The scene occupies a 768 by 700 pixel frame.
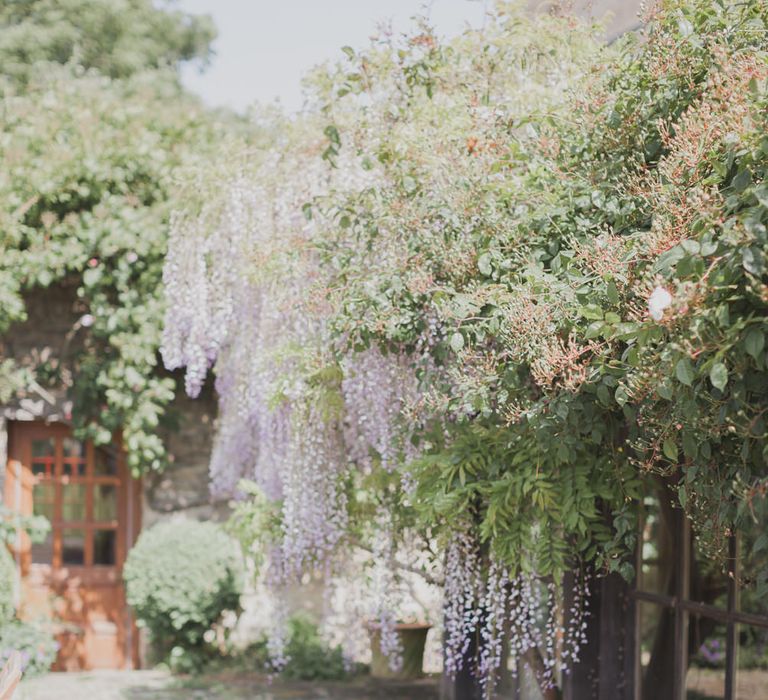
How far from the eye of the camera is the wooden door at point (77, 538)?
310 inches

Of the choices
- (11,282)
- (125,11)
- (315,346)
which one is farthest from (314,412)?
(125,11)

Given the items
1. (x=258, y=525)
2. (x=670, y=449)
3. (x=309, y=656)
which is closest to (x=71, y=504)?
(x=309, y=656)

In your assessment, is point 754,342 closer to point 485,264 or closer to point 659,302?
point 659,302

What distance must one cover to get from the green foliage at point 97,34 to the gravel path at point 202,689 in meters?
8.92

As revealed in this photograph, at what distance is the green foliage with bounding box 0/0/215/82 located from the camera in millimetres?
14016

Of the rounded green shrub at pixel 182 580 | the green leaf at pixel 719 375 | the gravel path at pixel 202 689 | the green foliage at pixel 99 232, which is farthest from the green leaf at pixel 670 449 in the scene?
the rounded green shrub at pixel 182 580

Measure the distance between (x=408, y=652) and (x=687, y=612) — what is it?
12.2 ft

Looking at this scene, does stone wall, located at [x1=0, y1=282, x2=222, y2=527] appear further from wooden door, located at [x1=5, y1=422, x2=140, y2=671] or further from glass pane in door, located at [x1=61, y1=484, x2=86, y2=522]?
glass pane in door, located at [x1=61, y1=484, x2=86, y2=522]

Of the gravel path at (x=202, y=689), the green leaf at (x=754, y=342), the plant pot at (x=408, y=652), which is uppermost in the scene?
the green leaf at (x=754, y=342)

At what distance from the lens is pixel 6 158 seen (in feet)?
23.4

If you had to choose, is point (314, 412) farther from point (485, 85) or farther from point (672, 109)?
point (672, 109)

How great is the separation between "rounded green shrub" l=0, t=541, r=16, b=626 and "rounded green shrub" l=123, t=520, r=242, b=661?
2.64ft

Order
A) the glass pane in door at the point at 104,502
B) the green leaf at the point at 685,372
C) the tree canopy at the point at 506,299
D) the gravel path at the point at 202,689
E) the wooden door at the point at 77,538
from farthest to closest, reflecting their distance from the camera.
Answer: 1. the glass pane in door at the point at 104,502
2. the wooden door at the point at 77,538
3. the gravel path at the point at 202,689
4. the tree canopy at the point at 506,299
5. the green leaf at the point at 685,372

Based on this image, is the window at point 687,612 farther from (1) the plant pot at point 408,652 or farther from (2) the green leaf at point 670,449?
(1) the plant pot at point 408,652
